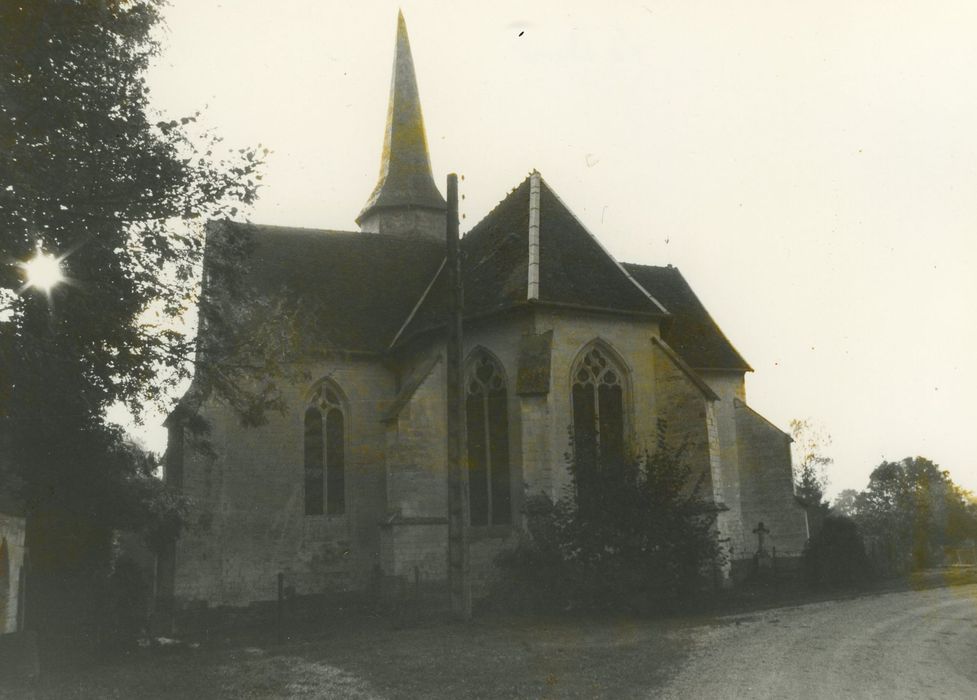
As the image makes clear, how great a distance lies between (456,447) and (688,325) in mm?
13789

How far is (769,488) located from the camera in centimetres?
2531

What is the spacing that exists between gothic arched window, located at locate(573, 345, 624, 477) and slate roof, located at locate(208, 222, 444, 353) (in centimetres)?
649

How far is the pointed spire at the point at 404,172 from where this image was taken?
30375 millimetres

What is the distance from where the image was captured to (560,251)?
67.9 feet

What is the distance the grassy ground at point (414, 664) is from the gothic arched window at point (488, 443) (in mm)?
3514

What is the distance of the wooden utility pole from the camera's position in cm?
1471

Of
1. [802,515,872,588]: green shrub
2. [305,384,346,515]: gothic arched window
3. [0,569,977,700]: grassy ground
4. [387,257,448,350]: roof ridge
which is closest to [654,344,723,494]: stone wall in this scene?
[0,569,977,700]: grassy ground

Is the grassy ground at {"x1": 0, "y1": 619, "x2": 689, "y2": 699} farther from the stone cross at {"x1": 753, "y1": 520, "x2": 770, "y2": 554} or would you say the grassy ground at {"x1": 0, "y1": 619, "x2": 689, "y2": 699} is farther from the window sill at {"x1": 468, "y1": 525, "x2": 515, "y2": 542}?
the stone cross at {"x1": 753, "y1": 520, "x2": 770, "y2": 554}

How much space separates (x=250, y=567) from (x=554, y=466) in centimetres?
843

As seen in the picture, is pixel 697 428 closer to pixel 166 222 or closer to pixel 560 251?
pixel 560 251

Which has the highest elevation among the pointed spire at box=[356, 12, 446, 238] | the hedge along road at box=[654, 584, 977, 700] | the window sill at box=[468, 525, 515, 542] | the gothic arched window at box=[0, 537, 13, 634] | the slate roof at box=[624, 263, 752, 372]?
the pointed spire at box=[356, 12, 446, 238]

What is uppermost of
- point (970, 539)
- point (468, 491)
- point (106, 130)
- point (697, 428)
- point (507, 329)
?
point (106, 130)

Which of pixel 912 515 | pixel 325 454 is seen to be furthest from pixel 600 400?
pixel 912 515

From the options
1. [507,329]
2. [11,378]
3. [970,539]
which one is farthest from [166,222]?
[970,539]
